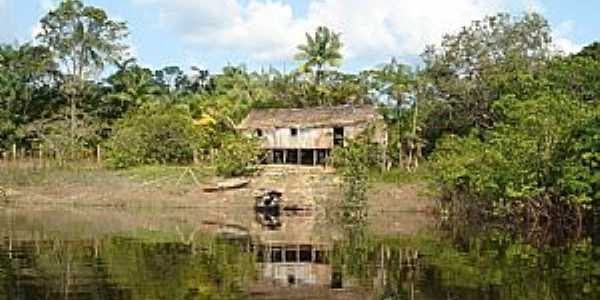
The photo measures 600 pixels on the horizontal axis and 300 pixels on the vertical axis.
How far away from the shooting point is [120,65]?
64.9 metres

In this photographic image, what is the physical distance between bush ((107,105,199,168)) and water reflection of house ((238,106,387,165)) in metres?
3.91

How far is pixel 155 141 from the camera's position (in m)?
55.8

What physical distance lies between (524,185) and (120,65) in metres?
37.6

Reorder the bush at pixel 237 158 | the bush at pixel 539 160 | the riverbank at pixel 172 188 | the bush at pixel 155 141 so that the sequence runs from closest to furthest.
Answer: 1. the bush at pixel 539 160
2. the riverbank at pixel 172 188
3. the bush at pixel 237 158
4. the bush at pixel 155 141

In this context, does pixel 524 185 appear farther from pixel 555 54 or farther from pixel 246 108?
pixel 246 108

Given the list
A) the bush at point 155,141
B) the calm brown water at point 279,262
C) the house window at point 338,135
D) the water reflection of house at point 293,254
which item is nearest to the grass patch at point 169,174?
the bush at point 155,141

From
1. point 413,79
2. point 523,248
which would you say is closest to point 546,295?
point 523,248

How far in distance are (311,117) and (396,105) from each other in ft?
20.3

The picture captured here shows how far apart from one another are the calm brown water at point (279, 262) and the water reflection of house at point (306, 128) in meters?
15.3

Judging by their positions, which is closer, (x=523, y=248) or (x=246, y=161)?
(x=523, y=248)

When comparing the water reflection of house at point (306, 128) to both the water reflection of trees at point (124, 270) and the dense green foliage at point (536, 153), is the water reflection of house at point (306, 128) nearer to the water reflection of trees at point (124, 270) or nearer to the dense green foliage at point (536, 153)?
the dense green foliage at point (536, 153)

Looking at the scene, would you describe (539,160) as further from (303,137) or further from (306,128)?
(303,137)

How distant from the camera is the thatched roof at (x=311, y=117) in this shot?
55.4 meters

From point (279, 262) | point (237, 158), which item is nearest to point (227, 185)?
point (237, 158)
